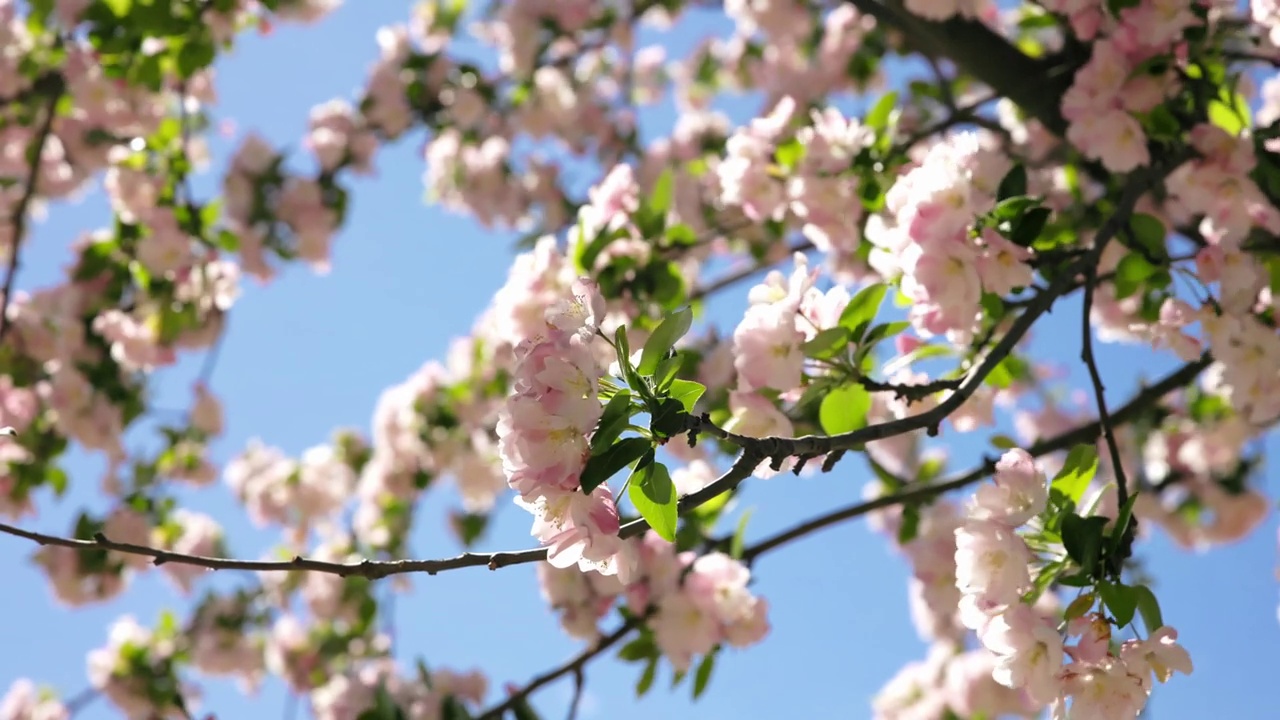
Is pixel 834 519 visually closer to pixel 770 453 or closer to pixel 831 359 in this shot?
pixel 831 359

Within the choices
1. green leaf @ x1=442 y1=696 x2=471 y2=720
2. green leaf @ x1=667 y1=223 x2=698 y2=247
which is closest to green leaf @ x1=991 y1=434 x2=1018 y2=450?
green leaf @ x1=667 y1=223 x2=698 y2=247

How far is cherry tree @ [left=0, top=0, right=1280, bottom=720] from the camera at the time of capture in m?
1.01

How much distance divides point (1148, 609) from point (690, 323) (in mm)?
555

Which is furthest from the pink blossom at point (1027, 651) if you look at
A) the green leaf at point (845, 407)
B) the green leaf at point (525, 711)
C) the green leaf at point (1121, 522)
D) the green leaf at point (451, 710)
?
the green leaf at point (451, 710)

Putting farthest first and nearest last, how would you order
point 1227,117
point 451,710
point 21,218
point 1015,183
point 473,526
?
1. point 473,526
2. point 21,218
3. point 451,710
4. point 1227,117
5. point 1015,183

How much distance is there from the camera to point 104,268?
2.90 m

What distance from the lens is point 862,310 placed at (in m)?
1.27

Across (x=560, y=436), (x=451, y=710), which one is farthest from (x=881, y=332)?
(x=451, y=710)

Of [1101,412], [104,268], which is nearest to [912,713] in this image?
[1101,412]

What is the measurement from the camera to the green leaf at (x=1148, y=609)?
1.03 m

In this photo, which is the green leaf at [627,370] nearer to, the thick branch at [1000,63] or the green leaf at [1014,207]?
the green leaf at [1014,207]

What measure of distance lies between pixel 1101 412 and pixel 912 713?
2846 mm

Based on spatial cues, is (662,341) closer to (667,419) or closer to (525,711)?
(667,419)

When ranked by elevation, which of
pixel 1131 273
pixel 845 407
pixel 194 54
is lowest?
pixel 845 407
